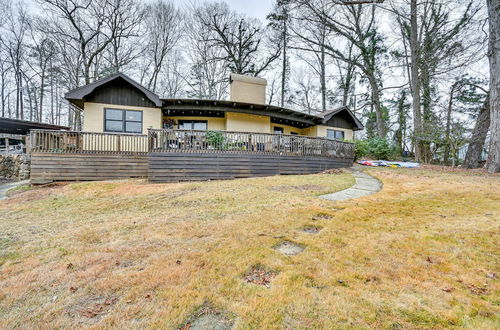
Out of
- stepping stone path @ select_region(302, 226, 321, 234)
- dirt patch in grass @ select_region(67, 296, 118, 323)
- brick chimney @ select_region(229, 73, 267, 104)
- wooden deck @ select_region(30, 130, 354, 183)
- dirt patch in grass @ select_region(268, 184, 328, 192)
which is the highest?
brick chimney @ select_region(229, 73, 267, 104)

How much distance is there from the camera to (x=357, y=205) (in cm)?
481

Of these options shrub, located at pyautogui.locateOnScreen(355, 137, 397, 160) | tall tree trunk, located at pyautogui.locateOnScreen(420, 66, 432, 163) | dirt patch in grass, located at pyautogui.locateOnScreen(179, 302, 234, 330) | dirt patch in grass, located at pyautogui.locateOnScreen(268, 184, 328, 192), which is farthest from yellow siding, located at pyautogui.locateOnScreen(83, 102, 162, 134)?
tall tree trunk, located at pyautogui.locateOnScreen(420, 66, 432, 163)

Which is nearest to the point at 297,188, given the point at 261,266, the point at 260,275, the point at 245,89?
the point at 261,266

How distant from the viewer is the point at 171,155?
8.86 metres

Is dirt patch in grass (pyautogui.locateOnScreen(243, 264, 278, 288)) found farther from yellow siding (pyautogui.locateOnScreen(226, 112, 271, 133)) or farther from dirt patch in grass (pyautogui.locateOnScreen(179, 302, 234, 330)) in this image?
yellow siding (pyautogui.locateOnScreen(226, 112, 271, 133))

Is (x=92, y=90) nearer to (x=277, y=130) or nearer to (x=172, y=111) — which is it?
(x=172, y=111)

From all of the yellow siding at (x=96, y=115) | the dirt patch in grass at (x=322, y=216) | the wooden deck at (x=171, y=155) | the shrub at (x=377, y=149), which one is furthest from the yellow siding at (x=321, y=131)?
the dirt patch in grass at (x=322, y=216)

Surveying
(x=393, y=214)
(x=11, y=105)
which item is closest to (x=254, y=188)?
(x=393, y=214)

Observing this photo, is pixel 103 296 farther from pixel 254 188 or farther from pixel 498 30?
pixel 498 30

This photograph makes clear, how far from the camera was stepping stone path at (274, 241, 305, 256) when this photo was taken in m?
2.78

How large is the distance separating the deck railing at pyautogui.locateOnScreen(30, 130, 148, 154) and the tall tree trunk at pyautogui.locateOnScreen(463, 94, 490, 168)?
17.6 meters

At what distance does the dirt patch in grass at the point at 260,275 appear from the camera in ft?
7.06

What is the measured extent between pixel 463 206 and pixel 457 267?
3194mm

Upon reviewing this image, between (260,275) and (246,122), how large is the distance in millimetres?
12058
